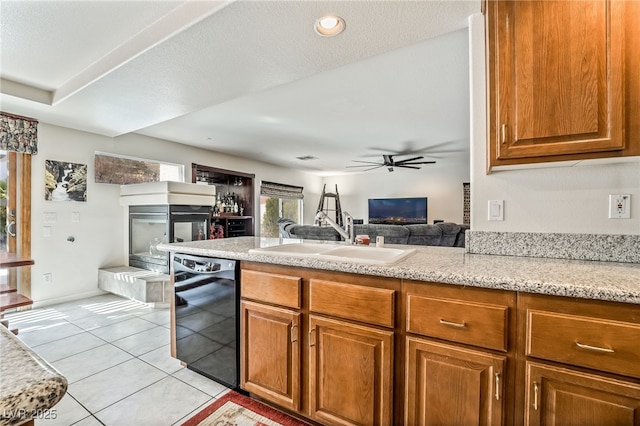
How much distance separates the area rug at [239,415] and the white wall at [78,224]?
3211mm

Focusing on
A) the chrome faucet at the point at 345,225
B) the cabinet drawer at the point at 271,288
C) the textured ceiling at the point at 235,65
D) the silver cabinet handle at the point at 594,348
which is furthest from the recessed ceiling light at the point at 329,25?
the silver cabinet handle at the point at 594,348

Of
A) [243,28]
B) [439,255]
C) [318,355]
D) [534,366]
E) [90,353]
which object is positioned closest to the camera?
[534,366]

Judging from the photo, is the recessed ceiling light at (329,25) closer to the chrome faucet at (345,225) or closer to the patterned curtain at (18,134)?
the chrome faucet at (345,225)

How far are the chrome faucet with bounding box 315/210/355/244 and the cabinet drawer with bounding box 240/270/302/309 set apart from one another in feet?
2.24

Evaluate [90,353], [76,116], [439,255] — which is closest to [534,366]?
[439,255]

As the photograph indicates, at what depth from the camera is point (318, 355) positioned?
1467 millimetres

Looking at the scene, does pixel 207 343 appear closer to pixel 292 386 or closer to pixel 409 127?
pixel 292 386

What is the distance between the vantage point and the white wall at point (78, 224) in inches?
139

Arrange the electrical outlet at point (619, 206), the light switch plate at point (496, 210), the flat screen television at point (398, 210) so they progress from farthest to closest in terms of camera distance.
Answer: the flat screen television at point (398, 210) → the light switch plate at point (496, 210) → the electrical outlet at point (619, 206)

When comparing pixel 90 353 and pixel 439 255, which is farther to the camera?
pixel 90 353

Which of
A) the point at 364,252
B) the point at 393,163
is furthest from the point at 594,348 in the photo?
the point at 393,163

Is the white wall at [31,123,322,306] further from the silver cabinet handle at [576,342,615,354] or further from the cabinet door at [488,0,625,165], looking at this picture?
the silver cabinet handle at [576,342,615,354]

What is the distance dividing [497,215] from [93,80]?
3.17m

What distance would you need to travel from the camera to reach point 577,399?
3.18ft
